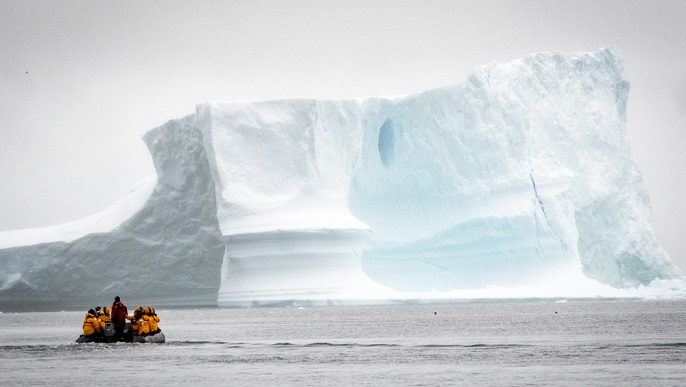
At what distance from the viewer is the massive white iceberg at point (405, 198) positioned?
31500 millimetres

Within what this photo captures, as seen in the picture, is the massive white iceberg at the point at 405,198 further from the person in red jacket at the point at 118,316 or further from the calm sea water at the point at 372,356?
the person in red jacket at the point at 118,316

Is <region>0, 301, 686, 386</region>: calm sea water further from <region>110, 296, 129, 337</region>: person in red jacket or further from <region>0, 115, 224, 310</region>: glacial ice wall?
<region>0, 115, 224, 310</region>: glacial ice wall

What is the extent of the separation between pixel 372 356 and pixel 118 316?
473 centimetres

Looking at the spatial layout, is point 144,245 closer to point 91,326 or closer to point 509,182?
point 509,182

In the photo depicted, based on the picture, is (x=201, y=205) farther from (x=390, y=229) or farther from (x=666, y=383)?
(x=666, y=383)

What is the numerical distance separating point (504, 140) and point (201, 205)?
924 centimetres

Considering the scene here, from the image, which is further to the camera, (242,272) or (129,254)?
(129,254)

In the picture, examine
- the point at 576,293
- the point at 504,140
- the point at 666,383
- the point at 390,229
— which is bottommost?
the point at 666,383

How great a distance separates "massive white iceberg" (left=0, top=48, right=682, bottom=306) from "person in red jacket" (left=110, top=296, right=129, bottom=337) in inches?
471

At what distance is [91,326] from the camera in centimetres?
1859

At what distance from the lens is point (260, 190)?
1240 inches

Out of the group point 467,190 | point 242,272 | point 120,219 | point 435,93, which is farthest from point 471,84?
point 120,219

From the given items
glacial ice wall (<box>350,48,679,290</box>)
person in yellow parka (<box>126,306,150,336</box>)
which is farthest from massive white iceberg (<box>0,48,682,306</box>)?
person in yellow parka (<box>126,306,150,336</box>)

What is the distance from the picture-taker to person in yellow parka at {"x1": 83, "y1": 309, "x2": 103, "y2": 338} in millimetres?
18562
